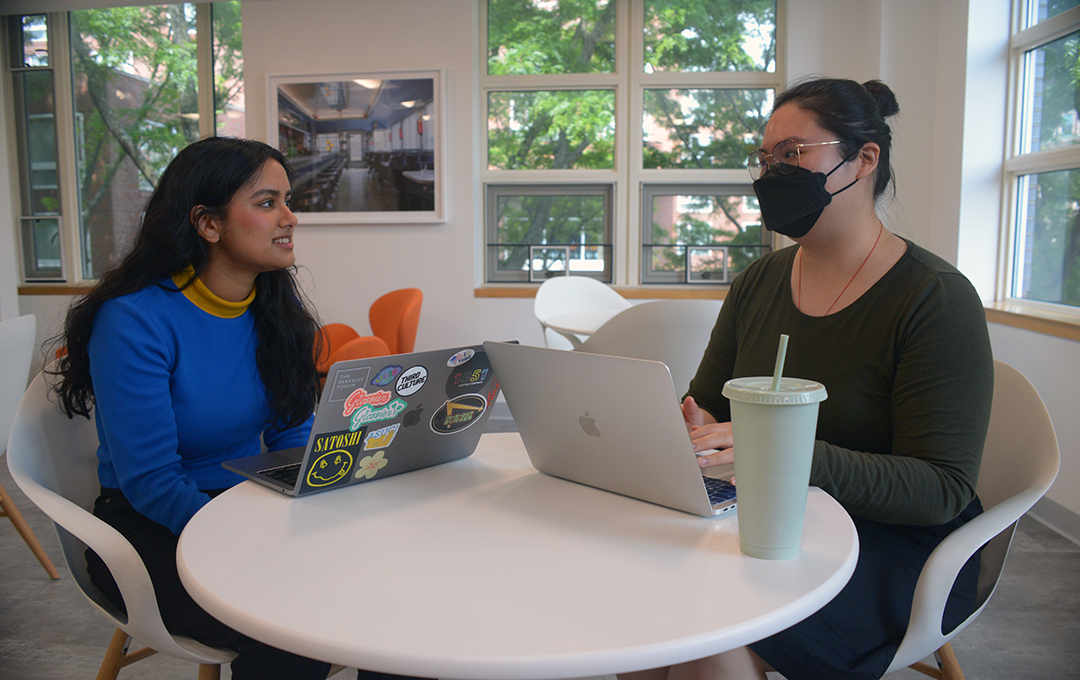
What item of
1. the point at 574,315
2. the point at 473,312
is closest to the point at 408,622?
the point at 574,315

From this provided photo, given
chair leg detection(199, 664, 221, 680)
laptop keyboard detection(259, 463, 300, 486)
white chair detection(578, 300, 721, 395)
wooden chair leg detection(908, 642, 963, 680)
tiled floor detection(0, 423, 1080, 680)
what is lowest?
tiled floor detection(0, 423, 1080, 680)

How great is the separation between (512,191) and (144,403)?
3.60 metres

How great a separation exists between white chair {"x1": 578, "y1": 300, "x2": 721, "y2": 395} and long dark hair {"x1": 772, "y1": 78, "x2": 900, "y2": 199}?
989mm

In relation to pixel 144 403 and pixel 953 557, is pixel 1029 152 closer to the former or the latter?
pixel 953 557

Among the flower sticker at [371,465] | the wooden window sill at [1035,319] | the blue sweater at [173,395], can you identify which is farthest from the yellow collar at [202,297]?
the wooden window sill at [1035,319]

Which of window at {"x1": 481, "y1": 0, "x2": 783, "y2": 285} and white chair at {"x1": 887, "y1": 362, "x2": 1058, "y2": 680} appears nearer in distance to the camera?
white chair at {"x1": 887, "y1": 362, "x2": 1058, "y2": 680}

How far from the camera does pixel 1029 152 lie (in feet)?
10.3

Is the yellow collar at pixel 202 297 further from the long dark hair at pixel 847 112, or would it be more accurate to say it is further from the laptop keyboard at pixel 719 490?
the long dark hair at pixel 847 112

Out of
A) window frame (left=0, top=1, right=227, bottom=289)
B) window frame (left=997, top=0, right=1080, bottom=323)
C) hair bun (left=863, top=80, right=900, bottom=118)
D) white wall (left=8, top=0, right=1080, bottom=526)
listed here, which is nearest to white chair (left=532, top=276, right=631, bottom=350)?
white wall (left=8, top=0, right=1080, bottom=526)

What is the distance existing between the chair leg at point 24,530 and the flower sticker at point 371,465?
1.76m

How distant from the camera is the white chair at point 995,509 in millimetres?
986

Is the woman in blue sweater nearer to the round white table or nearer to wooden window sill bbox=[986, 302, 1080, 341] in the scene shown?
the round white table

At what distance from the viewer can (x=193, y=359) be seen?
138cm

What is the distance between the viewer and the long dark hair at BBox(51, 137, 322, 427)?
134 centimetres
